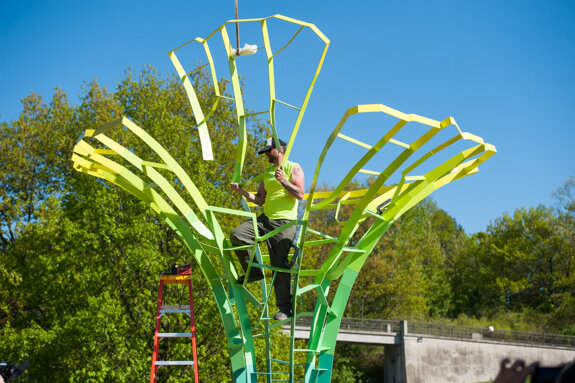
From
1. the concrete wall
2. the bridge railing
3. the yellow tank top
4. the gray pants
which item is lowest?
the concrete wall

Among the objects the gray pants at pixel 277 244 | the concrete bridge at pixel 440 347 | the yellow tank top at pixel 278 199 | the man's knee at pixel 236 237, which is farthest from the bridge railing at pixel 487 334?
the man's knee at pixel 236 237

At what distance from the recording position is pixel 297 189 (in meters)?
6.36

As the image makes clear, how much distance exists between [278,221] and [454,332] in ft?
86.5

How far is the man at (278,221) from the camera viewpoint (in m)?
6.50

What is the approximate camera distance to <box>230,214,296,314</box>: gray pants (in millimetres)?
6504

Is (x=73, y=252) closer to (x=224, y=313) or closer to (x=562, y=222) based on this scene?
(x=224, y=313)

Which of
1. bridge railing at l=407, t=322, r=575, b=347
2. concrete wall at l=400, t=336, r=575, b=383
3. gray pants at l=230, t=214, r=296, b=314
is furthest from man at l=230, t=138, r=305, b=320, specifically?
bridge railing at l=407, t=322, r=575, b=347

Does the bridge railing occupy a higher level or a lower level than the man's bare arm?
lower

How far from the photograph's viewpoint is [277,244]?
6.49 metres

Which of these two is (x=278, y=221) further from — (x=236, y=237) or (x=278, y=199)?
(x=236, y=237)

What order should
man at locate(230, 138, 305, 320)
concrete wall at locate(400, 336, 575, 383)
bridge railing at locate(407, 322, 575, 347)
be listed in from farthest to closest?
1. bridge railing at locate(407, 322, 575, 347)
2. concrete wall at locate(400, 336, 575, 383)
3. man at locate(230, 138, 305, 320)

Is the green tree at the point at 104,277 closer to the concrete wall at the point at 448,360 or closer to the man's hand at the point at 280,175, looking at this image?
the man's hand at the point at 280,175

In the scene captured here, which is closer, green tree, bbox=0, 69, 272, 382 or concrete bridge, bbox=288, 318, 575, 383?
green tree, bbox=0, 69, 272, 382

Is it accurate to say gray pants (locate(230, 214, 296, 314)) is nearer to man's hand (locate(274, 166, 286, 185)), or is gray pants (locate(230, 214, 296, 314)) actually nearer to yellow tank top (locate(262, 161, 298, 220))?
yellow tank top (locate(262, 161, 298, 220))
